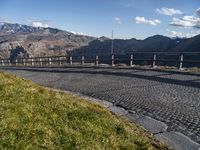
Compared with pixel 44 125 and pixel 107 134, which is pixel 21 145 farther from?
pixel 107 134

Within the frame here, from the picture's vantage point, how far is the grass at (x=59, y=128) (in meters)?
6.54

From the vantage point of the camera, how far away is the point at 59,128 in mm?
7387

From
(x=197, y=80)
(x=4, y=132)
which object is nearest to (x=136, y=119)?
(x=4, y=132)

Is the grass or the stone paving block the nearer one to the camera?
the grass

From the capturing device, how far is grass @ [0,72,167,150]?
6.54 metres

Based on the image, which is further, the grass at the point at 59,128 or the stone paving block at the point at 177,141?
the stone paving block at the point at 177,141

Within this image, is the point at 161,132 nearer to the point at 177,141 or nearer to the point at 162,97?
the point at 177,141

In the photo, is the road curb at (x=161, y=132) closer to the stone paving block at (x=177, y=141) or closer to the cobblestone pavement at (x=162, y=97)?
the stone paving block at (x=177, y=141)

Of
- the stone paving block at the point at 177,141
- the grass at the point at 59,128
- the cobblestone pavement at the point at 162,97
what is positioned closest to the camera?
the grass at the point at 59,128

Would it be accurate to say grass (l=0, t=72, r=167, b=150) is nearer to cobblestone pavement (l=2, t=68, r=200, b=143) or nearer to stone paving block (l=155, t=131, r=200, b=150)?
stone paving block (l=155, t=131, r=200, b=150)

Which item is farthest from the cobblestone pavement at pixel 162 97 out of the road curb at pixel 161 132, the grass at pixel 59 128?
the grass at pixel 59 128

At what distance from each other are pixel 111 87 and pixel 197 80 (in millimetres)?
5317

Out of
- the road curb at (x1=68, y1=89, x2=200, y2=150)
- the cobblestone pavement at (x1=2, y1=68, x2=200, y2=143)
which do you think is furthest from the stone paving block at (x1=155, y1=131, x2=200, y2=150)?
the cobblestone pavement at (x1=2, y1=68, x2=200, y2=143)

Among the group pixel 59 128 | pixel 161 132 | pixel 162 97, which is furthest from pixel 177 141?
pixel 162 97
